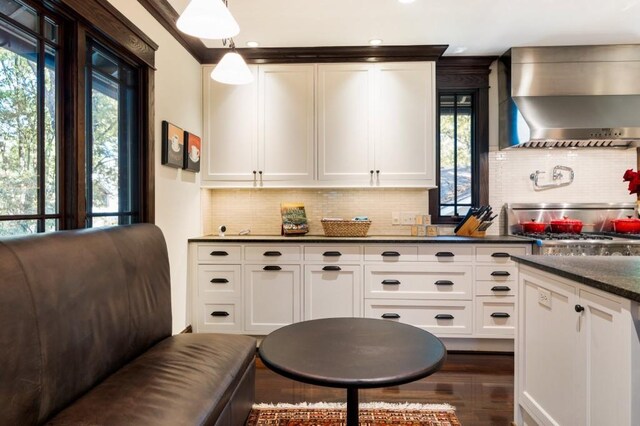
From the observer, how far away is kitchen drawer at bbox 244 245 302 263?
3.07 meters

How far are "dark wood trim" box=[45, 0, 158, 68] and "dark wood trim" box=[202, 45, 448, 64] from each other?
1.07 m

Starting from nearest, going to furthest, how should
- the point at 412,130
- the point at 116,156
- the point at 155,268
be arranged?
the point at 155,268 < the point at 116,156 < the point at 412,130

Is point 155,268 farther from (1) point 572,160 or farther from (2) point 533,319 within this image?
(1) point 572,160

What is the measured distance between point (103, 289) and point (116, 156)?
108cm

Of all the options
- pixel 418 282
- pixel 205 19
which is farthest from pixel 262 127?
pixel 418 282

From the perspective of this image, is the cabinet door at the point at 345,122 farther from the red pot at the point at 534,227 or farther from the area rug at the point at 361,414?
the area rug at the point at 361,414

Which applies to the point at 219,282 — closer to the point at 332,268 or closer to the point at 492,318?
the point at 332,268

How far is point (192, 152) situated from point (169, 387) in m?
2.22

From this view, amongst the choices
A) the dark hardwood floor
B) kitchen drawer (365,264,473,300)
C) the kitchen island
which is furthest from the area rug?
kitchen drawer (365,264,473,300)

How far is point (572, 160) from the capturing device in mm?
3516

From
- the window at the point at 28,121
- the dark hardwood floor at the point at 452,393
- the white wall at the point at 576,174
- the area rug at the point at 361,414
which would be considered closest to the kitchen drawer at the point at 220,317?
the dark hardwood floor at the point at 452,393

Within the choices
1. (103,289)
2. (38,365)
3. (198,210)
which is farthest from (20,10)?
(198,210)

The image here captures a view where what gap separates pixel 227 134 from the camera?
339cm

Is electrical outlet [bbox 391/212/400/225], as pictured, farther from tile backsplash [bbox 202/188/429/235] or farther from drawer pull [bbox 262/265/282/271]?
drawer pull [bbox 262/265/282/271]
